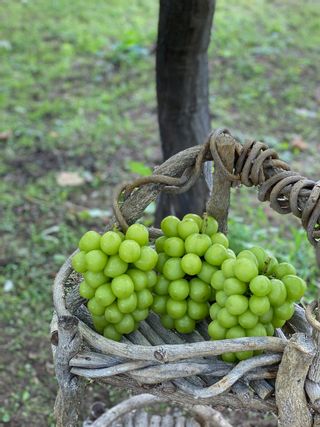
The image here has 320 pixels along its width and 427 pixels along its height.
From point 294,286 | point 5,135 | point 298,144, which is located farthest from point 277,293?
point 5,135

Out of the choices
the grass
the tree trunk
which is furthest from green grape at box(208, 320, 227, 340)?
the grass

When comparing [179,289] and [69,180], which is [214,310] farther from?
[69,180]

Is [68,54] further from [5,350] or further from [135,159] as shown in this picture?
[5,350]

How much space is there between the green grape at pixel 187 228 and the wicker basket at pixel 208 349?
0.25ft

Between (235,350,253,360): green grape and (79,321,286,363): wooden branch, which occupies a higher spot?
(79,321,286,363): wooden branch

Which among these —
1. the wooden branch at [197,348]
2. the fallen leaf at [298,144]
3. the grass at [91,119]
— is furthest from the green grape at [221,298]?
the fallen leaf at [298,144]

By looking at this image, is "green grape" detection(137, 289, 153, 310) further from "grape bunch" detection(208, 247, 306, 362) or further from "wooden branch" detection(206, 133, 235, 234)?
"wooden branch" detection(206, 133, 235, 234)

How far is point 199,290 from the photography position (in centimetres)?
135

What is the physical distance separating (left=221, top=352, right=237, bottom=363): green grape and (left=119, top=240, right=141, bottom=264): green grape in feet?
0.85

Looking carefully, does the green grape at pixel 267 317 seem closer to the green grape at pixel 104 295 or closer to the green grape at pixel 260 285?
the green grape at pixel 260 285

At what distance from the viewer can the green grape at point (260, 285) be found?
4.05ft

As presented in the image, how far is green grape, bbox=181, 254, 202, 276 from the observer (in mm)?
1325

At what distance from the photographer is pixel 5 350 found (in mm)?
2365

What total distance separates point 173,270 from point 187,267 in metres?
0.04
